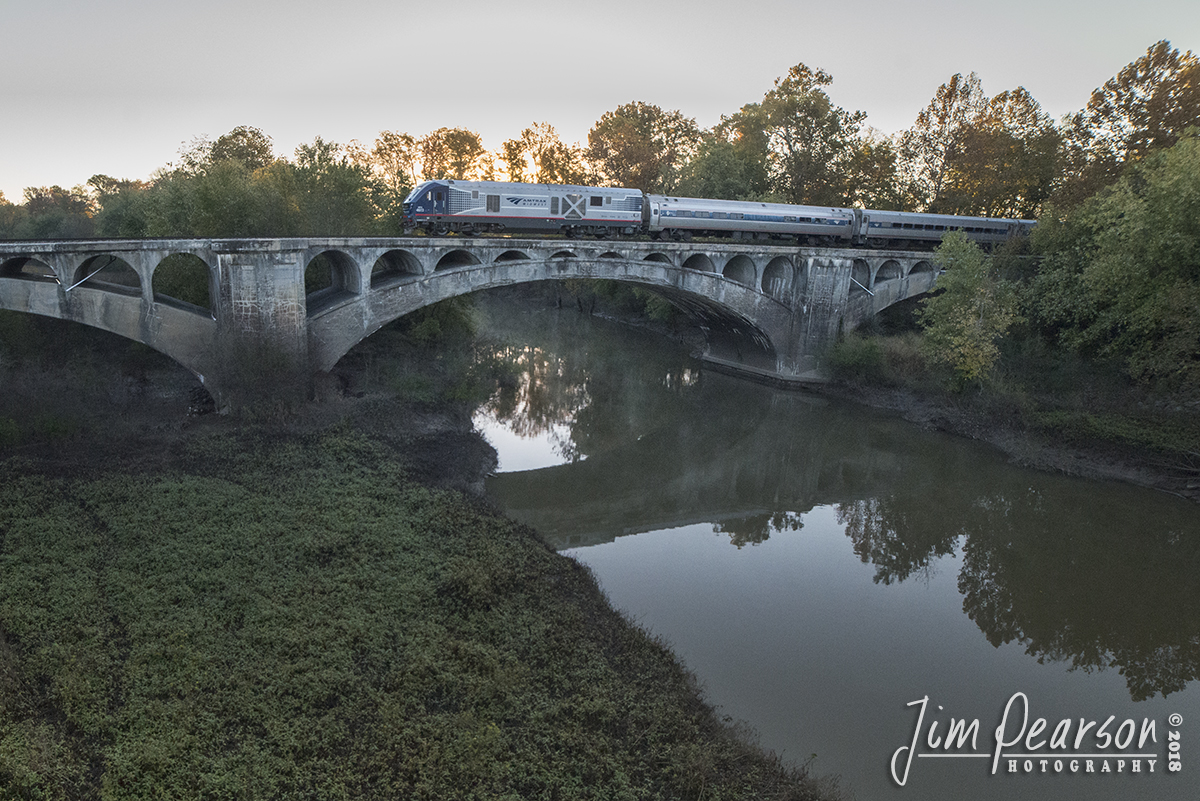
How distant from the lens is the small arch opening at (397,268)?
898 inches

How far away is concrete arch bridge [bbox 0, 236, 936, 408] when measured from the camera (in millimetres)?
17859

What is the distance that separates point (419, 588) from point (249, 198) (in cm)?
1891

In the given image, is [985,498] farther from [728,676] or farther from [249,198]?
[249,198]

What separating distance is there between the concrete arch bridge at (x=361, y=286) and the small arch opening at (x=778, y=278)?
6 cm

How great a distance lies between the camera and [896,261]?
32.2 m

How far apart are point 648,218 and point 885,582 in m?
19.2

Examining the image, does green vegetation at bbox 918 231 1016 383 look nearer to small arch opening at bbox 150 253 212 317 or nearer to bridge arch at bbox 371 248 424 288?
bridge arch at bbox 371 248 424 288

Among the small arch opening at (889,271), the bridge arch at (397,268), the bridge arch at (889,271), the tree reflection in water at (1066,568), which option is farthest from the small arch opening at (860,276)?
the bridge arch at (397,268)

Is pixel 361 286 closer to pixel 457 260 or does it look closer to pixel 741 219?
pixel 457 260

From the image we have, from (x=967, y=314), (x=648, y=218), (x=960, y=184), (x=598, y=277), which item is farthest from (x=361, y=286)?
(x=960, y=184)

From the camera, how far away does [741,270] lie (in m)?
30.8

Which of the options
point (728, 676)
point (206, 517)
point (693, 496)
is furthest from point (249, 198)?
point (728, 676)

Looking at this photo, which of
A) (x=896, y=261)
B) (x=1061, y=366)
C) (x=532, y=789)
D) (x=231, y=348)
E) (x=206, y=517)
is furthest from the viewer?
(x=896, y=261)

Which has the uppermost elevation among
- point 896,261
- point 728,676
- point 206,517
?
point 896,261
